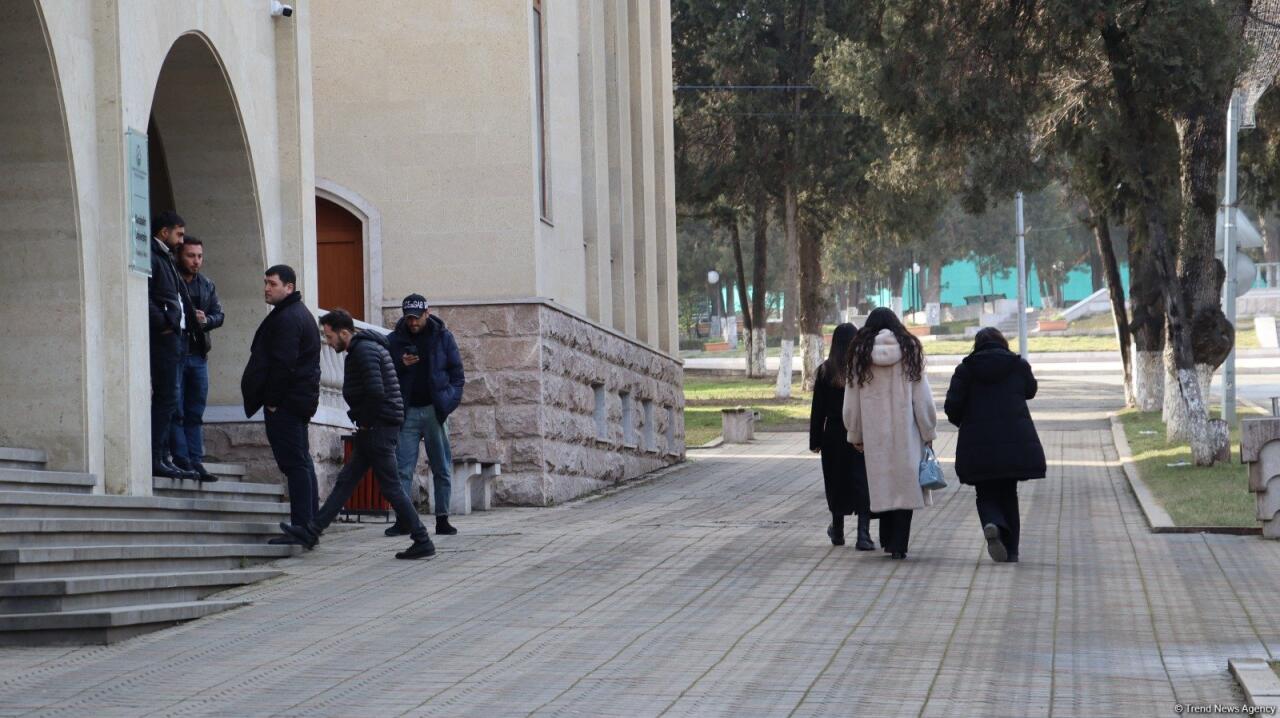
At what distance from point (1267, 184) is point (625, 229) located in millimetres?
11523

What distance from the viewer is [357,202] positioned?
62.9 feet

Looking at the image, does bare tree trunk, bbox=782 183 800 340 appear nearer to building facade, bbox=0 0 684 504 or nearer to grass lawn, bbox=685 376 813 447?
grass lawn, bbox=685 376 813 447

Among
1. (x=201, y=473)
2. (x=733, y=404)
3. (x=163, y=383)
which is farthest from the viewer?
(x=733, y=404)

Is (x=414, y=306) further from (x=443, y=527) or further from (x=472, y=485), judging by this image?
(x=472, y=485)

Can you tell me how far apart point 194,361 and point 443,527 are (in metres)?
2.47

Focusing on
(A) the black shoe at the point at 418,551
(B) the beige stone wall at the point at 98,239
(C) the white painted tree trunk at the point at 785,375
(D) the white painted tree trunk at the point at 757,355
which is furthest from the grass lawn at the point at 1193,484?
(D) the white painted tree trunk at the point at 757,355

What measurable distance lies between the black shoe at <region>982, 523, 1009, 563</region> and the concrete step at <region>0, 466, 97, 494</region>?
576 cm

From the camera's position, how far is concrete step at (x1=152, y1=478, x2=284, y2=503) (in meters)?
12.3

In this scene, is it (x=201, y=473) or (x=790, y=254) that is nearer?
(x=201, y=473)

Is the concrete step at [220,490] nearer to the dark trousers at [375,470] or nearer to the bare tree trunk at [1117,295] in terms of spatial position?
the dark trousers at [375,470]

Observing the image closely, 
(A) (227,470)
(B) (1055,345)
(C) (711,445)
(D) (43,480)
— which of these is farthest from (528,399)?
(B) (1055,345)

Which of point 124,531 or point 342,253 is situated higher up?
point 342,253

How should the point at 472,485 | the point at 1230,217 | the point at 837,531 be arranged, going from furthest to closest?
the point at 1230,217, the point at 472,485, the point at 837,531

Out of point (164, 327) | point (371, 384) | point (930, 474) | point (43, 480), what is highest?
point (164, 327)
